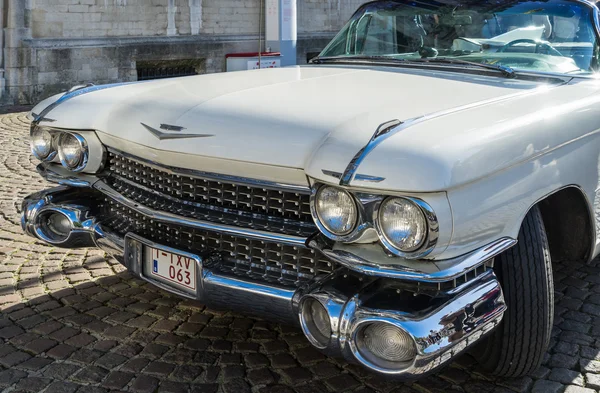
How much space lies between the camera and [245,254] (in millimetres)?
3111

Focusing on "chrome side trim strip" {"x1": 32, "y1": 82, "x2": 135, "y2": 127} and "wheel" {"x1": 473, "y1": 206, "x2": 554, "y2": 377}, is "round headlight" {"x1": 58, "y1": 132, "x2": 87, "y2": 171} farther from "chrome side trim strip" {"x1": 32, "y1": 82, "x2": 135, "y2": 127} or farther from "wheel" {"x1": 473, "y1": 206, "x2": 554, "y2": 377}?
"wheel" {"x1": 473, "y1": 206, "x2": 554, "y2": 377}

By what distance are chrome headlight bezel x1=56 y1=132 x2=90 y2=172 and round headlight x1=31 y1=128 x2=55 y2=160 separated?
66mm

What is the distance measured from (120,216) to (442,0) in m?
2.36

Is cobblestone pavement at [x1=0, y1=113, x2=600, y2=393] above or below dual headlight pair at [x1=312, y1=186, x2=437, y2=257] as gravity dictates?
below

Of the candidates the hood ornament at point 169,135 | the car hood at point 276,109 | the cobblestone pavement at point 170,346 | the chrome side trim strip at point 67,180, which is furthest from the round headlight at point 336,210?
the chrome side trim strip at point 67,180

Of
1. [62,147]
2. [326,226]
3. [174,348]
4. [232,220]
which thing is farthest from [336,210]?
[62,147]

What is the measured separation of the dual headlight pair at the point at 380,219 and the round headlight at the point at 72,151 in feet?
4.98

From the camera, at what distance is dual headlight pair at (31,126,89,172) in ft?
12.2

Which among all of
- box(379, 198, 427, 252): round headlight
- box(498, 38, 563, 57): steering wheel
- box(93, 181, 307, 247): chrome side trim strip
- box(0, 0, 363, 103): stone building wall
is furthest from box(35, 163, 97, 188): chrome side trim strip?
box(0, 0, 363, 103): stone building wall

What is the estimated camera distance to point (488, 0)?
4.38 meters

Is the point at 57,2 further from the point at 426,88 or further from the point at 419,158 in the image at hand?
the point at 419,158

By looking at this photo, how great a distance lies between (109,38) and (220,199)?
1127cm

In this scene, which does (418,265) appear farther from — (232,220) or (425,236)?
(232,220)

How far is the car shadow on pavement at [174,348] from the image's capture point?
320cm
